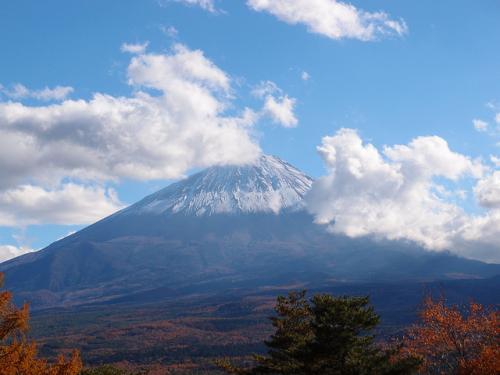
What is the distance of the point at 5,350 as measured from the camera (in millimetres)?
16094

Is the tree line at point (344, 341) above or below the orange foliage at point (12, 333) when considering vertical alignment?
below

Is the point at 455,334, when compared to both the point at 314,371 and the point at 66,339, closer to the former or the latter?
the point at 314,371

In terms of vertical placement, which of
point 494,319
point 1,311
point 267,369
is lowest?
point 267,369

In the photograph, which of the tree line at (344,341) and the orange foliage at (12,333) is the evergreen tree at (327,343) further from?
the orange foliage at (12,333)

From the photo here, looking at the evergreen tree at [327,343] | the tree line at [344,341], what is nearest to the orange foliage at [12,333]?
the tree line at [344,341]

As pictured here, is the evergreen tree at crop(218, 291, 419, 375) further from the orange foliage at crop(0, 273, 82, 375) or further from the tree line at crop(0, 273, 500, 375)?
the orange foliage at crop(0, 273, 82, 375)

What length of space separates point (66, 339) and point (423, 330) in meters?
168

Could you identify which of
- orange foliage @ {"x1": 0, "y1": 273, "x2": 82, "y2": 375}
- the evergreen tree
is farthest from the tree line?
orange foliage @ {"x1": 0, "y1": 273, "x2": 82, "y2": 375}

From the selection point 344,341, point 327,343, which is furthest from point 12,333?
point 344,341

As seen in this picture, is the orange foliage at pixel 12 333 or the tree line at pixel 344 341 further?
the tree line at pixel 344 341

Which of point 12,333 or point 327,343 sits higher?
point 12,333

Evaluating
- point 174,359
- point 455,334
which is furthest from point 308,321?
point 174,359

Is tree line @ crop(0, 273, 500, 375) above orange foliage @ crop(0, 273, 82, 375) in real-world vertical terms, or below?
below

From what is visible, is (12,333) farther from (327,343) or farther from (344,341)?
(344,341)
